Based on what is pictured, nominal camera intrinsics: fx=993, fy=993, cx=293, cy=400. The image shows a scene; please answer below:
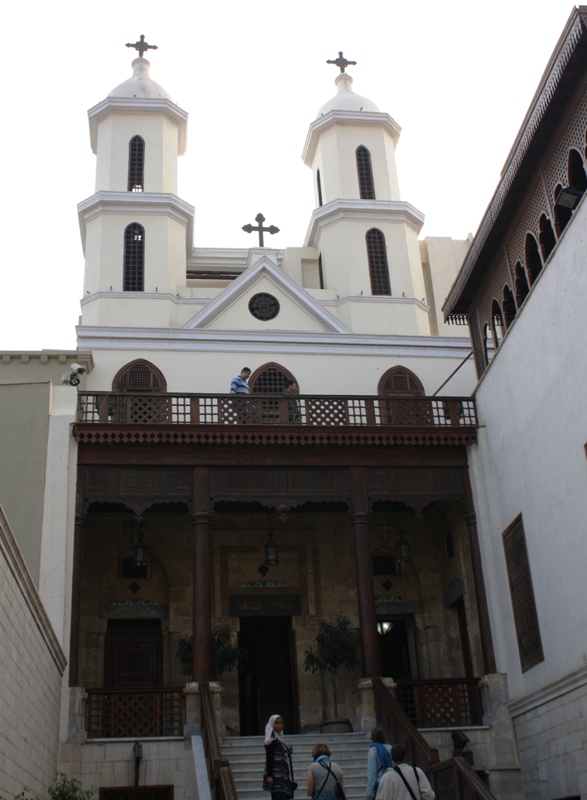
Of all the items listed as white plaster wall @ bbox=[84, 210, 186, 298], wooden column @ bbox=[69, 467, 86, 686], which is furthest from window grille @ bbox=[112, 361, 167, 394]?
wooden column @ bbox=[69, 467, 86, 686]

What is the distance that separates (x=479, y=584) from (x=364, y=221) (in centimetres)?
1172

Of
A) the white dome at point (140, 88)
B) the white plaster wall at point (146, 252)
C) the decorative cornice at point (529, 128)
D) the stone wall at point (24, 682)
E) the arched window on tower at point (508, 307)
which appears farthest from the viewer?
the white dome at point (140, 88)

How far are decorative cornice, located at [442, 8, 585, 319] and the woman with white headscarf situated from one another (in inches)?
362

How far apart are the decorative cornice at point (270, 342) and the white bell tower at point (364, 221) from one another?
3.98ft

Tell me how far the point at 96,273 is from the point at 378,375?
7.35m

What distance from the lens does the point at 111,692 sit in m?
15.6

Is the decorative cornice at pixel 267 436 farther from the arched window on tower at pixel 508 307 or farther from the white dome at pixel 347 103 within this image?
the white dome at pixel 347 103

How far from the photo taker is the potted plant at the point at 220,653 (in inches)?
689

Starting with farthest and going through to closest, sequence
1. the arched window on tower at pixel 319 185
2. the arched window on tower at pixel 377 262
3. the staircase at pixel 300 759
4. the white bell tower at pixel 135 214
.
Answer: the arched window on tower at pixel 319 185 < the arched window on tower at pixel 377 262 < the white bell tower at pixel 135 214 < the staircase at pixel 300 759

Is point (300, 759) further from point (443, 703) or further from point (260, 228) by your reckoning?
point (260, 228)

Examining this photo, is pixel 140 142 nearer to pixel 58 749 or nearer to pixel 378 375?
pixel 378 375

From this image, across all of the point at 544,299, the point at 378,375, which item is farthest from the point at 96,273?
the point at 544,299

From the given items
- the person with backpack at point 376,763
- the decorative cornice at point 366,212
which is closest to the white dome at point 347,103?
the decorative cornice at point 366,212

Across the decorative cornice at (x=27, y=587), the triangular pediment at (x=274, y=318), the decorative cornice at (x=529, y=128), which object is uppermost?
the triangular pediment at (x=274, y=318)
